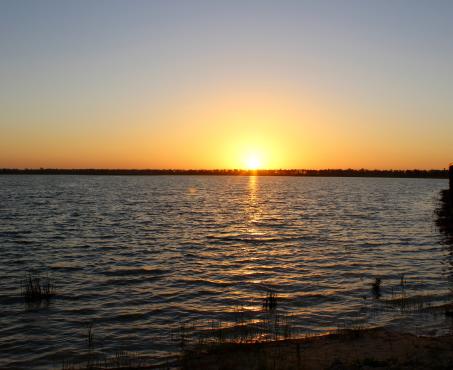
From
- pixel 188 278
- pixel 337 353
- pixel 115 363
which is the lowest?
pixel 188 278

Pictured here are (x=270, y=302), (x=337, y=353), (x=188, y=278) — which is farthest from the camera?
(x=188, y=278)

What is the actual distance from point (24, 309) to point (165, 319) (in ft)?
17.5

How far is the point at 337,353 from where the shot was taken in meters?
11.3

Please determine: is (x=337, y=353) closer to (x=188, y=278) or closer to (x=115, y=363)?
(x=115, y=363)

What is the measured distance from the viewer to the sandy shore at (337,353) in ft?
33.7

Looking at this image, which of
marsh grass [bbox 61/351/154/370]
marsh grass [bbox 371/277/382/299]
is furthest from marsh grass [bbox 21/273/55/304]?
marsh grass [bbox 371/277/382/299]

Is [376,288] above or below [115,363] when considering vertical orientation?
above

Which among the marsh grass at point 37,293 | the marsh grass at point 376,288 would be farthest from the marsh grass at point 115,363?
the marsh grass at point 376,288

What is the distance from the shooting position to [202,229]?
132ft

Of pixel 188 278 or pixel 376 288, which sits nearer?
pixel 376 288

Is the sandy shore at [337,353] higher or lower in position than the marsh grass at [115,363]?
higher

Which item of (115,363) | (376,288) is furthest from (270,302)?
(115,363)

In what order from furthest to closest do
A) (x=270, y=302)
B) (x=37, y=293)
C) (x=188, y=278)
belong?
(x=188, y=278) → (x=37, y=293) → (x=270, y=302)

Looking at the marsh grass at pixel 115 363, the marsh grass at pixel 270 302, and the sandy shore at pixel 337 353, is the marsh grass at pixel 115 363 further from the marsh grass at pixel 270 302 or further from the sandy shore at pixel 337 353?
the marsh grass at pixel 270 302
